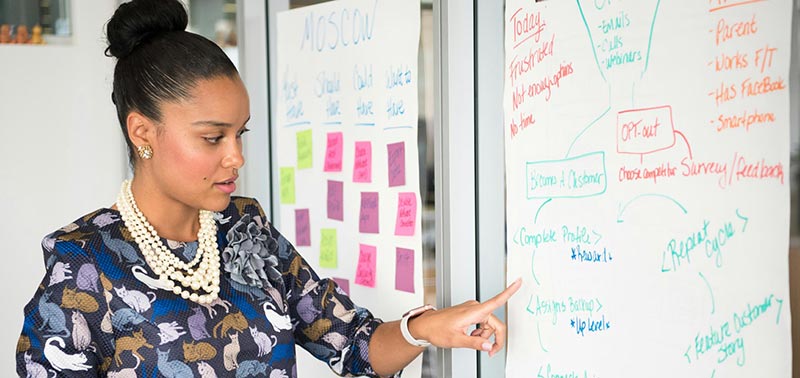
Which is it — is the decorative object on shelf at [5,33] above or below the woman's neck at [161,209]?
above

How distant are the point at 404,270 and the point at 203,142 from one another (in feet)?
2.32

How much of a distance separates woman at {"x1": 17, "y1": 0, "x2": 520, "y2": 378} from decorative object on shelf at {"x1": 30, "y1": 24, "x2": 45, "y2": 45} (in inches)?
74.0

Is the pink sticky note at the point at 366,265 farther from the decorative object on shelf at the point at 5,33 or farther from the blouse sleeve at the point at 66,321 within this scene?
the decorative object on shelf at the point at 5,33

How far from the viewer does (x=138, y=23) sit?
1.70 meters

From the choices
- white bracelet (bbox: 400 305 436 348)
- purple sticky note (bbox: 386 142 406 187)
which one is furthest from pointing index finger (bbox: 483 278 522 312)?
purple sticky note (bbox: 386 142 406 187)

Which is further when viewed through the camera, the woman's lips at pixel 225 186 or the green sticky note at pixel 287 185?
the green sticky note at pixel 287 185

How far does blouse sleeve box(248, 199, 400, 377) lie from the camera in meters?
1.86

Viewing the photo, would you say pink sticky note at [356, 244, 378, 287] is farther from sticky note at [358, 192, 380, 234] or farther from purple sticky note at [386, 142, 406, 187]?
purple sticky note at [386, 142, 406, 187]

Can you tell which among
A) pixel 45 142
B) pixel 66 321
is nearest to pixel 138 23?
pixel 66 321

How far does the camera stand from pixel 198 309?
1.70 metres

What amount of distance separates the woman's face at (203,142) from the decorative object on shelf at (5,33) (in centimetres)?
208

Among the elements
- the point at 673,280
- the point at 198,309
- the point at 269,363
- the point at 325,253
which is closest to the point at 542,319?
the point at 673,280

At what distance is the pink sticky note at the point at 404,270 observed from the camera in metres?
2.14

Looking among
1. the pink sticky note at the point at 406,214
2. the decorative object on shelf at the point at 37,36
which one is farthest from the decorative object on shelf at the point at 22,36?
the pink sticky note at the point at 406,214
